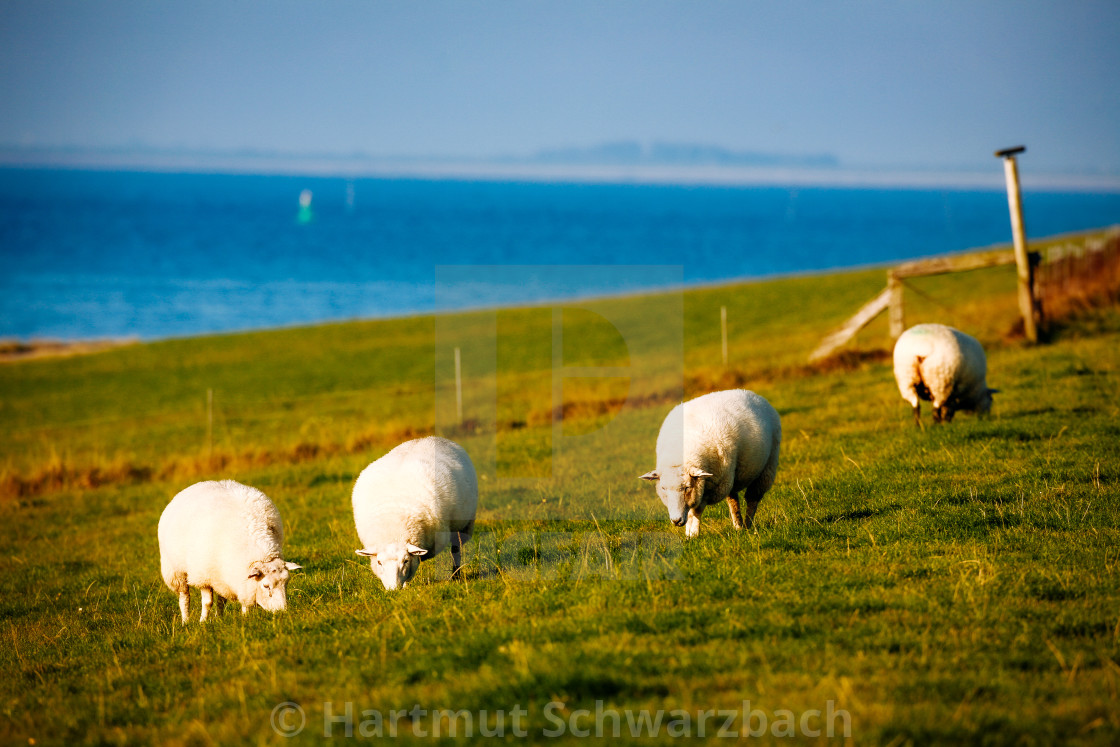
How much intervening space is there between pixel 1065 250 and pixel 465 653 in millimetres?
24234

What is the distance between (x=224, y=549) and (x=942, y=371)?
10.0m

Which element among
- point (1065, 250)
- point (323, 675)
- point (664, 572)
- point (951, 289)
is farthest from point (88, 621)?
point (951, 289)

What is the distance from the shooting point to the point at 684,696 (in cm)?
485

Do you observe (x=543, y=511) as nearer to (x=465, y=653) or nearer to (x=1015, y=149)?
(x=465, y=653)

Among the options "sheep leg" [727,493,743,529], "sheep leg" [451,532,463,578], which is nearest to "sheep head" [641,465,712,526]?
"sheep leg" [727,493,743,529]

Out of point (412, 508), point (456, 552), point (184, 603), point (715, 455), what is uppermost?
point (715, 455)

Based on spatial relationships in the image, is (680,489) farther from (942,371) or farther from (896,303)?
(896,303)

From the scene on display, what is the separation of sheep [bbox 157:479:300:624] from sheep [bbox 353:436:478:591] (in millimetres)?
888

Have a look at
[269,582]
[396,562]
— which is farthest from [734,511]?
[269,582]

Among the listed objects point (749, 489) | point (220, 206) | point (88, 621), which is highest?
point (220, 206)

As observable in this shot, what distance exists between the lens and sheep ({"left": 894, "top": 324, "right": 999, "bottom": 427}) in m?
12.6

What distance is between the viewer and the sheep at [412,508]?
27.7 ft

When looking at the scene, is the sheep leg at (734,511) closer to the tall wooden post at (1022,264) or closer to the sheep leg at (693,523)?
the sheep leg at (693,523)

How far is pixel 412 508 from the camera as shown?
8758mm
